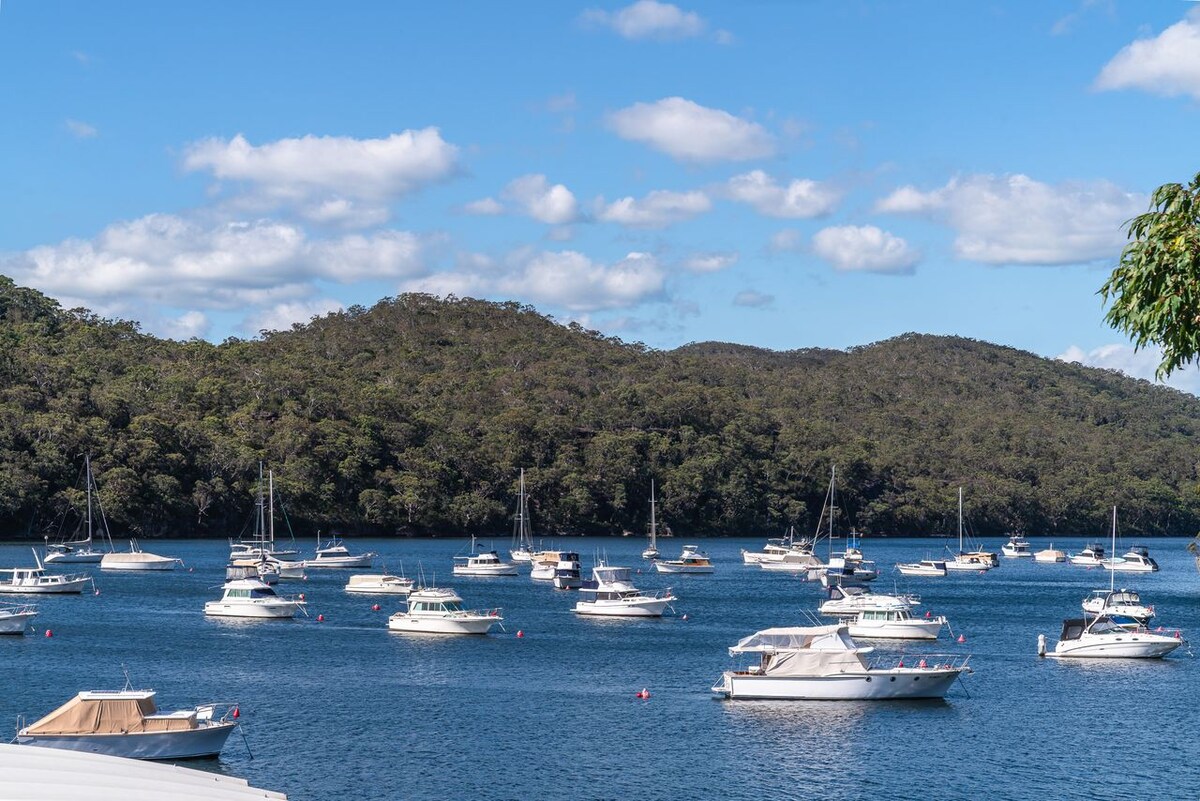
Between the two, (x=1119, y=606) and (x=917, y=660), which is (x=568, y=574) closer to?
(x=1119, y=606)

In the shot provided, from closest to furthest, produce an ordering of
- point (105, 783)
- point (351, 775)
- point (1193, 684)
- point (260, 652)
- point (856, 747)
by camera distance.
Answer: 1. point (105, 783)
2. point (351, 775)
3. point (856, 747)
4. point (1193, 684)
5. point (260, 652)

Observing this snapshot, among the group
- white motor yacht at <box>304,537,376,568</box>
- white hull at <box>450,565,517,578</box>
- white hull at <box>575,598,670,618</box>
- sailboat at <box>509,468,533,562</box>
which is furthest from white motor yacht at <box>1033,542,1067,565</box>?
white hull at <box>575,598,670,618</box>

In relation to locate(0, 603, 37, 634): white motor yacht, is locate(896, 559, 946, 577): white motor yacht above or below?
below

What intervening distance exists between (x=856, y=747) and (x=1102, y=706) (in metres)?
16.2

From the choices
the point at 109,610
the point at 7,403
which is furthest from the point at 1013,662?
the point at 7,403

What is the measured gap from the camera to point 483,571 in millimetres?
135625

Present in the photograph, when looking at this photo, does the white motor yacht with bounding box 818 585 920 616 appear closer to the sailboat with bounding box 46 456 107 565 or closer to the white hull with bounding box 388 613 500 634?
the white hull with bounding box 388 613 500 634

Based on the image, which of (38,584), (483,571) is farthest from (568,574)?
(38,584)

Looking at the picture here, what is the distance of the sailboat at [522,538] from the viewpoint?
15275 centimetres

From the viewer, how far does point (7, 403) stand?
17212cm

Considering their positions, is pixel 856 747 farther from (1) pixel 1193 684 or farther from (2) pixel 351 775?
(1) pixel 1193 684

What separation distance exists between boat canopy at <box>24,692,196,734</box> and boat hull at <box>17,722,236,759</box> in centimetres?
23

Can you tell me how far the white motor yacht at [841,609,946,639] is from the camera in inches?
3319

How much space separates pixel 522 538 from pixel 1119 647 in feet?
327
